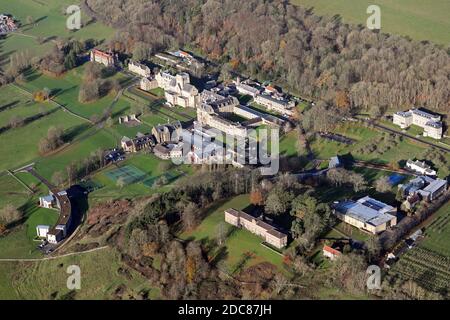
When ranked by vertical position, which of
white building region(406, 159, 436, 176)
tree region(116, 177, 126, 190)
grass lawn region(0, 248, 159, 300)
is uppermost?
white building region(406, 159, 436, 176)

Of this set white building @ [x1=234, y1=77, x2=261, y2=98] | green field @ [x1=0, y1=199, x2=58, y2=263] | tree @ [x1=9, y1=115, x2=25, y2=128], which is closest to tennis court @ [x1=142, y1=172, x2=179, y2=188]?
green field @ [x1=0, y1=199, x2=58, y2=263]

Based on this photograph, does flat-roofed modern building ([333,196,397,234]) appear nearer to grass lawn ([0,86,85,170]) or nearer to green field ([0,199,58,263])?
green field ([0,199,58,263])

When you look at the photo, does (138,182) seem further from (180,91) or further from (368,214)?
(368,214)

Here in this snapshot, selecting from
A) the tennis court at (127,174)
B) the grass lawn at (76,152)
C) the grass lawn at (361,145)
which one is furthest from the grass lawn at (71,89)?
the grass lawn at (361,145)

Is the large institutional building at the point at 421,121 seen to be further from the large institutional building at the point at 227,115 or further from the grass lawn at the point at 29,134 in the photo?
the grass lawn at the point at 29,134

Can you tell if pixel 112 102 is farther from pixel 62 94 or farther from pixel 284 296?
pixel 284 296

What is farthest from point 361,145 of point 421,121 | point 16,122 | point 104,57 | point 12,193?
point 104,57
